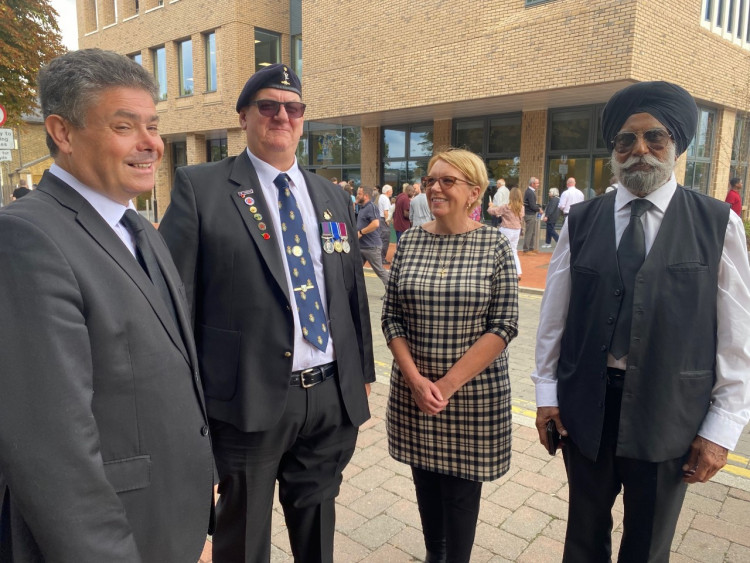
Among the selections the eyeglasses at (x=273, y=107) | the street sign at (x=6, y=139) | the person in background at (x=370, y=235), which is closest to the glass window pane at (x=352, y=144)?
the person in background at (x=370, y=235)

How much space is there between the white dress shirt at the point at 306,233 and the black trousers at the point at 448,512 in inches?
31.9

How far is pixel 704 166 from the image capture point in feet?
50.1

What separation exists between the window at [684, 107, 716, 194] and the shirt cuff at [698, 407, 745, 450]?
14841 millimetres

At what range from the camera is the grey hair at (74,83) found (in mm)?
1313

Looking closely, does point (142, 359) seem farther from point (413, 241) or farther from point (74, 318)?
point (413, 241)

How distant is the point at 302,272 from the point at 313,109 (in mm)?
16365

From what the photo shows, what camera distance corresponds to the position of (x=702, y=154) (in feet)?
49.5

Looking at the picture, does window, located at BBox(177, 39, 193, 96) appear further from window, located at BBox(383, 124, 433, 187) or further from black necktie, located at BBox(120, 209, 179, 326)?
black necktie, located at BBox(120, 209, 179, 326)

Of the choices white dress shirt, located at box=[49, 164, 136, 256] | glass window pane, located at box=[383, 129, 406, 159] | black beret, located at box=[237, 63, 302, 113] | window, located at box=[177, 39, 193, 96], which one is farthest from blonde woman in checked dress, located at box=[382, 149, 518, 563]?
window, located at box=[177, 39, 193, 96]

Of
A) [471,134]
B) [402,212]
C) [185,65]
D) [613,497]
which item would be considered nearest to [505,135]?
Answer: [471,134]

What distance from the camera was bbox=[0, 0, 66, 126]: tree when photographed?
10.5 meters

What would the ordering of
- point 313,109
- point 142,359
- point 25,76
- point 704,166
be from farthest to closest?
point 313,109, point 704,166, point 25,76, point 142,359

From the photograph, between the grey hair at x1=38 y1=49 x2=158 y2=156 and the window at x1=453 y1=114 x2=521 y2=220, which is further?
the window at x1=453 y1=114 x2=521 y2=220

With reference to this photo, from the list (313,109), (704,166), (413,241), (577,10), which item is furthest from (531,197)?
(413,241)
